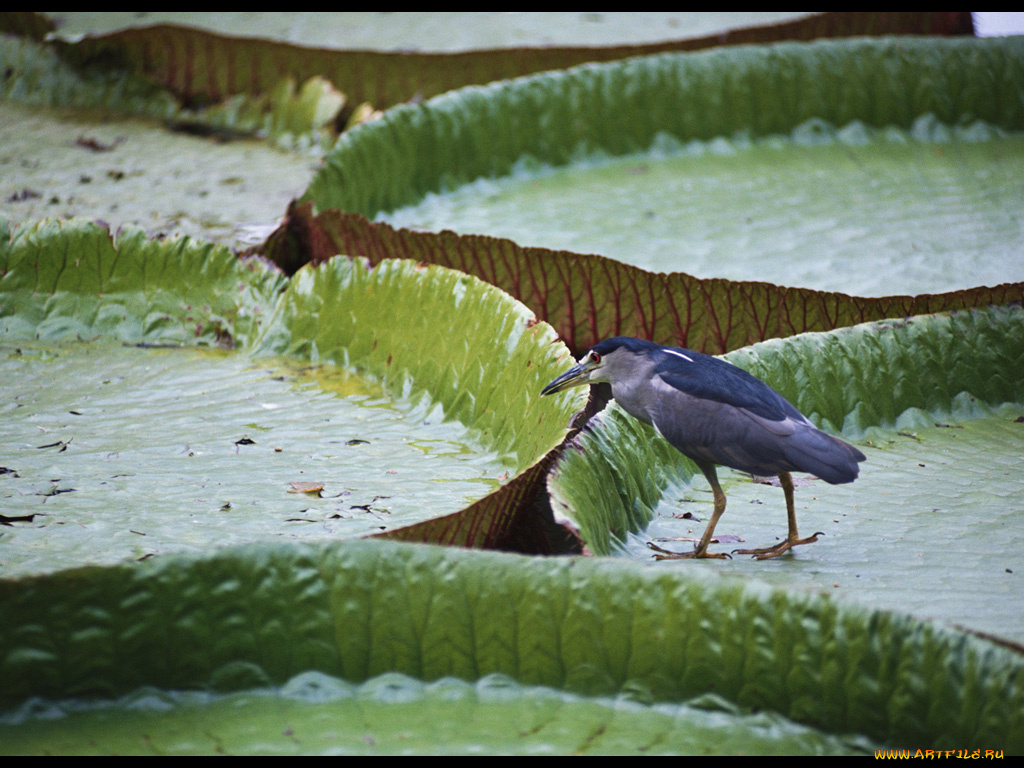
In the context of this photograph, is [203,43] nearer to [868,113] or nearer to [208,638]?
[868,113]

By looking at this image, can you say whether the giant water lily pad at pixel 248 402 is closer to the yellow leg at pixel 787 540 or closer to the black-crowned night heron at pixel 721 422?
the black-crowned night heron at pixel 721 422

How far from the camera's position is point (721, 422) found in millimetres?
1883

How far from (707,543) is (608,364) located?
1.40 ft

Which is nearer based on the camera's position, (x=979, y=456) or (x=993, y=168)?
(x=979, y=456)

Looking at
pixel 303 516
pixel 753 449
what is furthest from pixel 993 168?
pixel 303 516

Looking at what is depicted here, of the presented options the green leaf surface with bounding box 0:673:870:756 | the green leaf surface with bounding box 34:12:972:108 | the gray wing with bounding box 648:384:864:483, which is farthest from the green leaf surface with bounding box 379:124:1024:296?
the green leaf surface with bounding box 0:673:870:756

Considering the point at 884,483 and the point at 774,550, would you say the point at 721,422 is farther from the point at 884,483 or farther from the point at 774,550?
the point at 884,483

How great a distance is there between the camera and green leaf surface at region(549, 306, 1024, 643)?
1.75m

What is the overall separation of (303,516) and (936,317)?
1.61 m

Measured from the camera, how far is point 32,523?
192cm

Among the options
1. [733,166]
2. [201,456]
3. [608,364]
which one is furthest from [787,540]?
[733,166]
